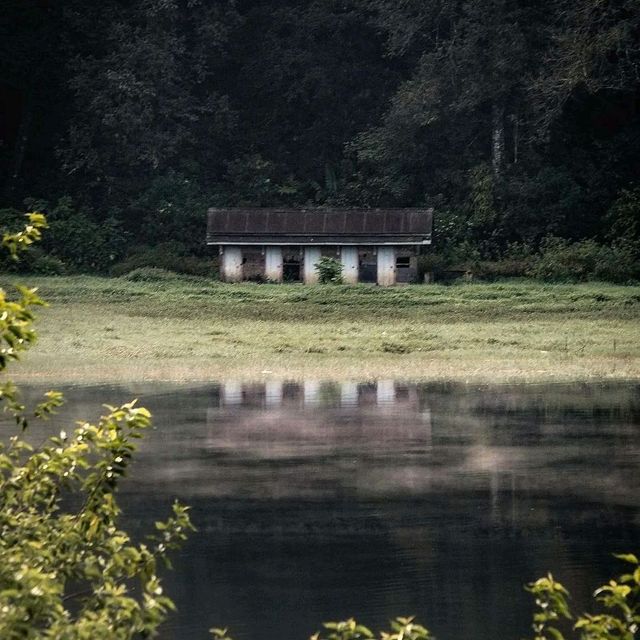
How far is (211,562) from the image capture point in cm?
1191

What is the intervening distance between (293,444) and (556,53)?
1157 inches

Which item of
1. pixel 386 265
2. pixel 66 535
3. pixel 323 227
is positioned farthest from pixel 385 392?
pixel 323 227

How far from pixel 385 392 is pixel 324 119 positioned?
33.9 meters

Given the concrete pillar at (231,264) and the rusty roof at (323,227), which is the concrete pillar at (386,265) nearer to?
the rusty roof at (323,227)

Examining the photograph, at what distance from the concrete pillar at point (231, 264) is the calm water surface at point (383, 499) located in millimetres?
21316

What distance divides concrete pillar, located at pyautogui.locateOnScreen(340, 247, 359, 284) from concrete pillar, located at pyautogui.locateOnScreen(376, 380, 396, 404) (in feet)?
62.9

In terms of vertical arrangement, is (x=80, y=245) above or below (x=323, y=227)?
below

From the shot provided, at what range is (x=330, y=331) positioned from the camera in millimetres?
32188

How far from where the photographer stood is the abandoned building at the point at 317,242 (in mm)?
44188

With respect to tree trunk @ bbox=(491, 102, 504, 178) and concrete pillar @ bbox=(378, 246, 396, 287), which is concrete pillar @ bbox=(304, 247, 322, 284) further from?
tree trunk @ bbox=(491, 102, 504, 178)

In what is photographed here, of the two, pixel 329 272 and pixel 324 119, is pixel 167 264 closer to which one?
pixel 329 272

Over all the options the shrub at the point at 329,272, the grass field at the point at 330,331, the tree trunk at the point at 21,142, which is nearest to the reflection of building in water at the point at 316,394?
the grass field at the point at 330,331

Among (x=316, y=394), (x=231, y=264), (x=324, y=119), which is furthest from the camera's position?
(x=324, y=119)

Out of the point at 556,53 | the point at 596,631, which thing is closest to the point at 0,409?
the point at 596,631
